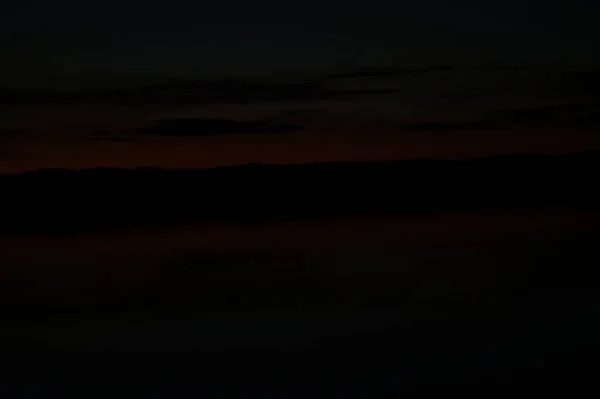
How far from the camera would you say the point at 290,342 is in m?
5.17

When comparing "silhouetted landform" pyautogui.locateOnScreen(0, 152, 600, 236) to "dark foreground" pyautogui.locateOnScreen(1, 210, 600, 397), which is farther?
"silhouetted landform" pyautogui.locateOnScreen(0, 152, 600, 236)

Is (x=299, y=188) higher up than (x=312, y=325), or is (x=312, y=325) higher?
(x=299, y=188)

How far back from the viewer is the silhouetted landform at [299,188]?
1580cm

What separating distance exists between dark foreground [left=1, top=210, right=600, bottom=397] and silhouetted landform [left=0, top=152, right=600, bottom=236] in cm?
722

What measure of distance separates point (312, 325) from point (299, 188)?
556 inches

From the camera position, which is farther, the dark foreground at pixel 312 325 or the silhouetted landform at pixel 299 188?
the silhouetted landform at pixel 299 188

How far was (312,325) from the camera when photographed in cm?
551

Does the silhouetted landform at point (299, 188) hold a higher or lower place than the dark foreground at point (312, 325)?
higher

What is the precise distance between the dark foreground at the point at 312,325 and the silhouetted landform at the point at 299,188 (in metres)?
7.22

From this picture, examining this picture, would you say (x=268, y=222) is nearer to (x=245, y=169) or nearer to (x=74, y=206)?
(x=74, y=206)

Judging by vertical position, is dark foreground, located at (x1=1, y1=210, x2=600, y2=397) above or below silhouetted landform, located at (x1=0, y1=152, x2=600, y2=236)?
below

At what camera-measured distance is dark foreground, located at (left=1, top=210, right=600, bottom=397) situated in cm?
450

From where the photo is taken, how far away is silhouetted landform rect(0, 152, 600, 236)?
1580cm

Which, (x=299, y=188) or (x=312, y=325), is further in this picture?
(x=299, y=188)
